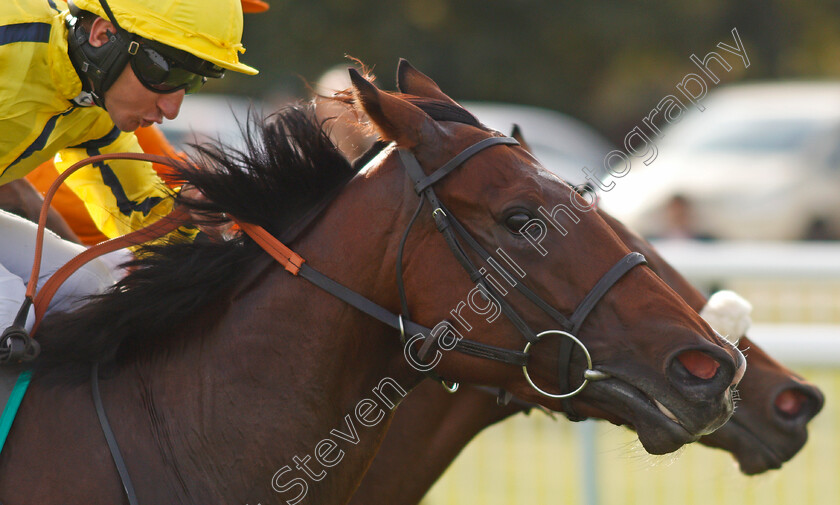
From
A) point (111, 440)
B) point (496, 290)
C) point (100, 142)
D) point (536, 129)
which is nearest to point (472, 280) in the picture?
point (496, 290)

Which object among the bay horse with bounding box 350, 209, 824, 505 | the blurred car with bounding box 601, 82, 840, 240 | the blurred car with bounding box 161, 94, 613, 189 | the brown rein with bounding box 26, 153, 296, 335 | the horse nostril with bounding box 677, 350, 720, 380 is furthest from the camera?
the blurred car with bounding box 161, 94, 613, 189

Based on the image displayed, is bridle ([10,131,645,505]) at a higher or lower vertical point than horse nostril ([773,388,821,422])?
higher

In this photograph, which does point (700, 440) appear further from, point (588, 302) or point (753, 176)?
point (753, 176)

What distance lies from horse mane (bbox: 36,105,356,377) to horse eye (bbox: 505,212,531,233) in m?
0.48

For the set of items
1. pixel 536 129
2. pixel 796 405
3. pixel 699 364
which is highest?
pixel 536 129

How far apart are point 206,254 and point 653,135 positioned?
42.8ft

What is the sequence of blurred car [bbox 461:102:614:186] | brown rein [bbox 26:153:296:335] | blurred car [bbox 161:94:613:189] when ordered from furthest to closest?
blurred car [bbox 461:102:614:186] → blurred car [bbox 161:94:613:189] → brown rein [bbox 26:153:296:335]

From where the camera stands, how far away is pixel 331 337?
250 centimetres

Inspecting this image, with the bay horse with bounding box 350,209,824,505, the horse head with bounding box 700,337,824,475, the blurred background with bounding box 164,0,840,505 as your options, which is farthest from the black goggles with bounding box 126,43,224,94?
the horse head with bounding box 700,337,824,475

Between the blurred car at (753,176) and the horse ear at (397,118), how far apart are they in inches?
426

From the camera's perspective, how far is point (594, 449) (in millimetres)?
5074

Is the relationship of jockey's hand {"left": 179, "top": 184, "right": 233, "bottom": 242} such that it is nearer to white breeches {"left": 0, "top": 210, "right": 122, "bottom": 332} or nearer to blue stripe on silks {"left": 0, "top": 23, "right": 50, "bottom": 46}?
white breeches {"left": 0, "top": 210, "right": 122, "bottom": 332}

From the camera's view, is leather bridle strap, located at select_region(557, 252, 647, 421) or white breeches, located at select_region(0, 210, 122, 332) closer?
leather bridle strap, located at select_region(557, 252, 647, 421)

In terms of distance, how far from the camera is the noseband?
7.89ft
